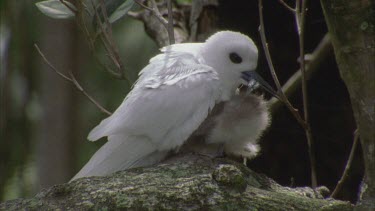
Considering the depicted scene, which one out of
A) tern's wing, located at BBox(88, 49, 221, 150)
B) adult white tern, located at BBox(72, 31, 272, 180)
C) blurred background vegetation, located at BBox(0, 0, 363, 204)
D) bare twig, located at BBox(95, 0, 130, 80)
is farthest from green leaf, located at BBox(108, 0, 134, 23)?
blurred background vegetation, located at BBox(0, 0, 363, 204)

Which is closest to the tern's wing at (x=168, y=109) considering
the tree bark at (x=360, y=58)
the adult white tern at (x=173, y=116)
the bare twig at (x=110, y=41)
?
the adult white tern at (x=173, y=116)

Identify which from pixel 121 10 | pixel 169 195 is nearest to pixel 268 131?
pixel 121 10

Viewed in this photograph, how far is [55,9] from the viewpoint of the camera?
292 centimetres

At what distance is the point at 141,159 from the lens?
8.83 ft

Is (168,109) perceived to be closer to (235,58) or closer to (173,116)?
(173,116)

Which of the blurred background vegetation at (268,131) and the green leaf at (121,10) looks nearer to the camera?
the green leaf at (121,10)

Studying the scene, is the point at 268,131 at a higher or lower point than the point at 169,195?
lower

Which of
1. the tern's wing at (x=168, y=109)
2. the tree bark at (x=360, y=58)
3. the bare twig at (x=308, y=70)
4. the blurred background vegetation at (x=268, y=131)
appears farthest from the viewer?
the blurred background vegetation at (x=268, y=131)

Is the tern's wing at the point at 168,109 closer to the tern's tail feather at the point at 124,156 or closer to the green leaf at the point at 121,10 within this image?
the tern's tail feather at the point at 124,156

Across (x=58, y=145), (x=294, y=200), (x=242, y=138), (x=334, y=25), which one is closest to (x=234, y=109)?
(x=242, y=138)

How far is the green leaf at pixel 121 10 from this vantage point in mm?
2908

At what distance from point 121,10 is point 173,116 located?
576 mm

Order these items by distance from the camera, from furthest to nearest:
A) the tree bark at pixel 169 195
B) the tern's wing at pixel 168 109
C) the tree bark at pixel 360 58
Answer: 1. the tern's wing at pixel 168 109
2. the tree bark at pixel 169 195
3. the tree bark at pixel 360 58

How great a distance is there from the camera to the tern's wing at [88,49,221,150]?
262 cm
